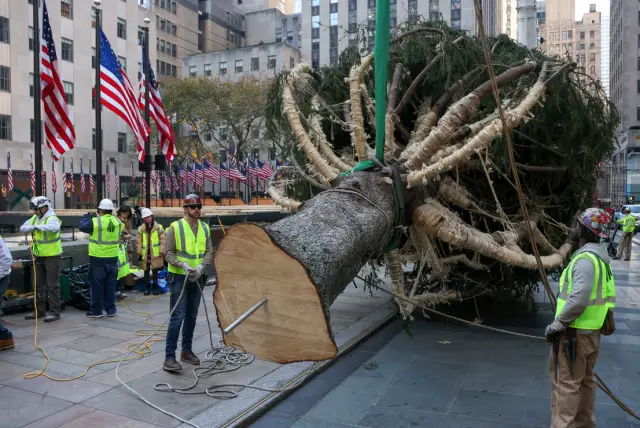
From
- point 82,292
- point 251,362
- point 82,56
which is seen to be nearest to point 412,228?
point 251,362

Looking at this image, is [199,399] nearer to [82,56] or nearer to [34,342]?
[34,342]

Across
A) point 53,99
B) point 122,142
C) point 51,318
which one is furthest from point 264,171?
point 51,318

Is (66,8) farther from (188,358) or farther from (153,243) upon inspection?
(188,358)

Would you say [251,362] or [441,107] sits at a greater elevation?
[441,107]

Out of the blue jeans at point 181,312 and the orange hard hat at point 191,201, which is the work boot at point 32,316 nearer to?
the blue jeans at point 181,312

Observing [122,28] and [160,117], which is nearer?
[160,117]

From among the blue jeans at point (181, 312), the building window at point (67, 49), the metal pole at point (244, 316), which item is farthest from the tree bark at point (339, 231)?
the building window at point (67, 49)

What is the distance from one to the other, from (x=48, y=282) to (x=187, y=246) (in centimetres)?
344

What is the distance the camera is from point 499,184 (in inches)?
297

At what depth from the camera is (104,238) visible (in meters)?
8.86

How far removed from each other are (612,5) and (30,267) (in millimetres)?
99372

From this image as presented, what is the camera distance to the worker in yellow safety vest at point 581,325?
428 cm

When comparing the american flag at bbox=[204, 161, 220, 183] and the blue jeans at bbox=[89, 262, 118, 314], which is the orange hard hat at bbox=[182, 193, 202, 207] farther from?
the american flag at bbox=[204, 161, 220, 183]

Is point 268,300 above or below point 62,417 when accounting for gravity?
above
